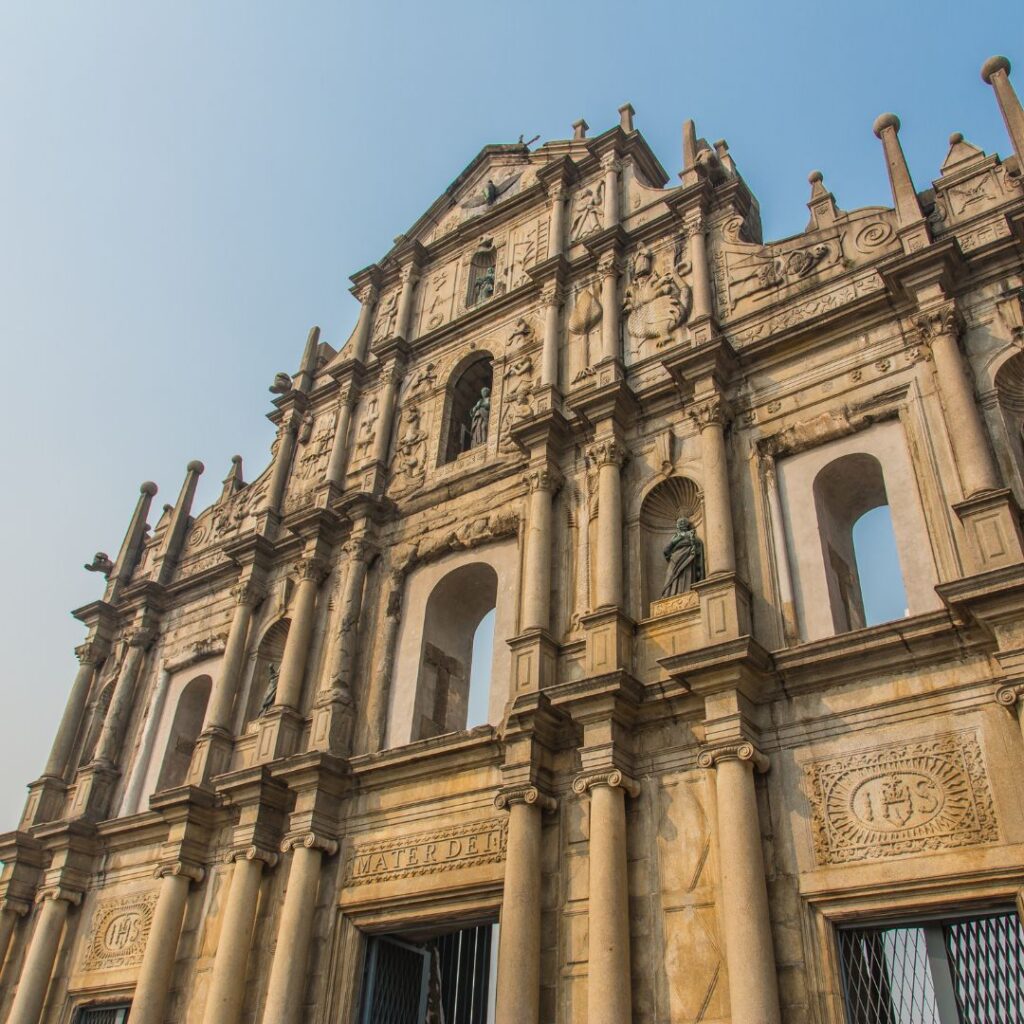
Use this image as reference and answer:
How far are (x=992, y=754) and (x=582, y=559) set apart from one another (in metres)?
5.04

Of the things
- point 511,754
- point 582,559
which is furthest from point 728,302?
point 511,754

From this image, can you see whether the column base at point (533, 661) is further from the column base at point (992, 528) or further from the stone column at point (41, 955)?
the stone column at point (41, 955)

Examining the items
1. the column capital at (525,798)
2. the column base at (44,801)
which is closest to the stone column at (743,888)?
the column capital at (525,798)

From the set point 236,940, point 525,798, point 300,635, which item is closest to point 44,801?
point 300,635

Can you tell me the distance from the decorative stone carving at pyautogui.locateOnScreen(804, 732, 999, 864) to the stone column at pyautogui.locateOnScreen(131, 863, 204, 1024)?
803 cm

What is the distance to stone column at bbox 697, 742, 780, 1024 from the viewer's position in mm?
7715

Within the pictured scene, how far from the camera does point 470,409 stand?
1630 cm

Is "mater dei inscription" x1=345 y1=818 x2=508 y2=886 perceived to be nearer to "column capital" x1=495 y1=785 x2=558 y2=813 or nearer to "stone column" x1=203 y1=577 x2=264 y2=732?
"column capital" x1=495 y1=785 x2=558 y2=813

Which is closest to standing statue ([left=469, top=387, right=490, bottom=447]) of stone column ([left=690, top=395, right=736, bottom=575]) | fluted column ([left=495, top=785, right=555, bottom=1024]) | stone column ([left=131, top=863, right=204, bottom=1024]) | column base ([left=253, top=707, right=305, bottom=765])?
stone column ([left=690, top=395, right=736, bottom=575])

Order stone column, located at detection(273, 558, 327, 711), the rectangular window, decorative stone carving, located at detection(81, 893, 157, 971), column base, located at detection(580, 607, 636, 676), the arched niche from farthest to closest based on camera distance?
stone column, located at detection(273, 558, 327, 711)
decorative stone carving, located at detection(81, 893, 157, 971)
the arched niche
column base, located at detection(580, 607, 636, 676)
the rectangular window

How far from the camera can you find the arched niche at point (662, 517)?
1141 cm

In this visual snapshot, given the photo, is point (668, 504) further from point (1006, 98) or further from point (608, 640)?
point (1006, 98)

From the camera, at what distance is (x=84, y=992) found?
13.2 meters

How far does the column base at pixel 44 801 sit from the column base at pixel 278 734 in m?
4.59
